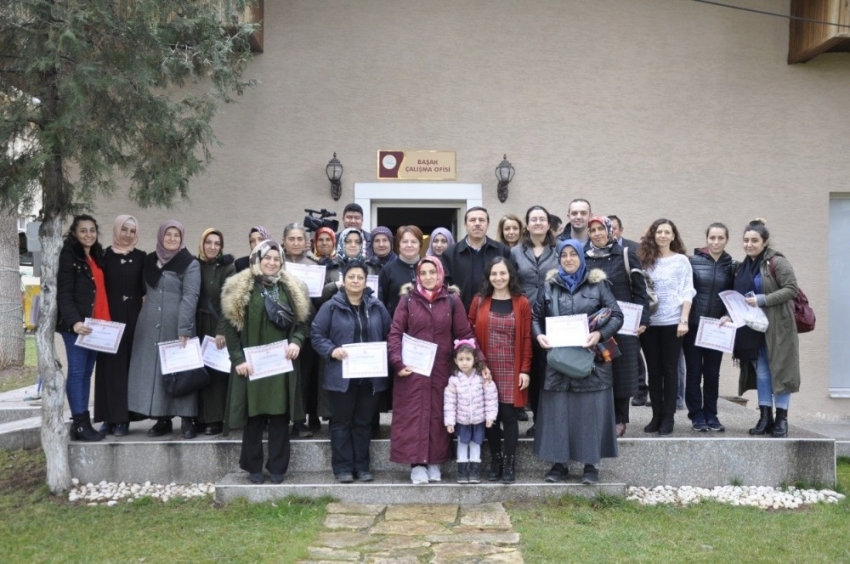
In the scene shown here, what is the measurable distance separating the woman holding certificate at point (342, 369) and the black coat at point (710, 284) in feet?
8.50

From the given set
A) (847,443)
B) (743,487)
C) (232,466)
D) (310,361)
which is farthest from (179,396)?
(847,443)

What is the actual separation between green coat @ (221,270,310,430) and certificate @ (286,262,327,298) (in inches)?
13.6

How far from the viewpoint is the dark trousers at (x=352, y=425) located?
5.41m

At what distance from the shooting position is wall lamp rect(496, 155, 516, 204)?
8539 millimetres

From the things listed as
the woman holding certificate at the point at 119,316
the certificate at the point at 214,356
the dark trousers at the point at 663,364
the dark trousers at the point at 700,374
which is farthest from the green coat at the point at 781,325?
the woman holding certificate at the point at 119,316

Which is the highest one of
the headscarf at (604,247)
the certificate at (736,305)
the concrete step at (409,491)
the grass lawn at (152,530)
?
the headscarf at (604,247)

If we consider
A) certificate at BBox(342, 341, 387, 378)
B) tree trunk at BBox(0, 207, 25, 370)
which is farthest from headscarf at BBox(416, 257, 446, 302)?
tree trunk at BBox(0, 207, 25, 370)

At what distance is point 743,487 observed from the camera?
577 centimetres

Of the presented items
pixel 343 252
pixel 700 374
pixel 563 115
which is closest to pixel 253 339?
pixel 343 252

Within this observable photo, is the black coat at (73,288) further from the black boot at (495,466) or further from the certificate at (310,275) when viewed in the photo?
Answer: the black boot at (495,466)

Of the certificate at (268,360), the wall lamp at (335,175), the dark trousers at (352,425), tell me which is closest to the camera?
the certificate at (268,360)

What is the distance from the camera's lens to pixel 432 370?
210 inches

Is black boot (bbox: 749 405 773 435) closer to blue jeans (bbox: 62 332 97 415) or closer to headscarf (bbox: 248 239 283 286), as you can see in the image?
headscarf (bbox: 248 239 283 286)

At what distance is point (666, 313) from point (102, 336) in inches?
173
